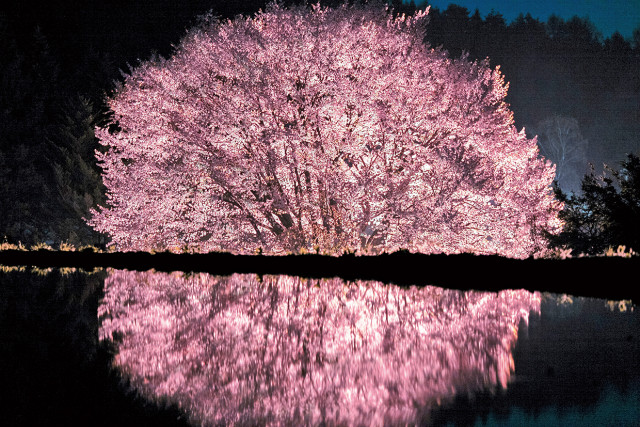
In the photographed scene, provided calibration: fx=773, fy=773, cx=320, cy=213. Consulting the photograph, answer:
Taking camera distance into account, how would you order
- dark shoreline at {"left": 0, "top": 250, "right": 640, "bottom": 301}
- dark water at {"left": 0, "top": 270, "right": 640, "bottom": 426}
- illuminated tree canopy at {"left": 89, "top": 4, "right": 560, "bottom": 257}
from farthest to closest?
1. illuminated tree canopy at {"left": 89, "top": 4, "right": 560, "bottom": 257}
2. dark shoreline at {"left": 0, "top": 250, "right": 640, "bottom": 301}
3. dark water at {"left": 0, "top": 270, "right": 640, "bottom": 426}

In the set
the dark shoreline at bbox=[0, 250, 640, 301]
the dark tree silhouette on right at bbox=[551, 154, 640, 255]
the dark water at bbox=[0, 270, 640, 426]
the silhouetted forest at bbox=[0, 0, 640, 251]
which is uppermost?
the silhouetted forest at bbox=[0, 0, 640, 251]

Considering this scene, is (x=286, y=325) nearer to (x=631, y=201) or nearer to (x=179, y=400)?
(x=179, y=400)

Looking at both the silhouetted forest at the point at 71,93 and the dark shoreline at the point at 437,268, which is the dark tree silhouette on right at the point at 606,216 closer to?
the dark shoreline at the point at 437,268

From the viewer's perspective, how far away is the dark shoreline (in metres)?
13.9

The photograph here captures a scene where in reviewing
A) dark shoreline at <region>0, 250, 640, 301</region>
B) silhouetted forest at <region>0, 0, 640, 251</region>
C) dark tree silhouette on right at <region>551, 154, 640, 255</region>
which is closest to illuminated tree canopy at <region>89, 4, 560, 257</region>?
dark shoreline at <region>0, 250, 640, 301</region>

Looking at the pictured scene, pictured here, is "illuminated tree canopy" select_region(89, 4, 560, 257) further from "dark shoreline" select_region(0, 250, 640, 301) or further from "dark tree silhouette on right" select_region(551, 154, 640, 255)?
"dark tree silhouette on right" select_region(551, 154, 640, 255)

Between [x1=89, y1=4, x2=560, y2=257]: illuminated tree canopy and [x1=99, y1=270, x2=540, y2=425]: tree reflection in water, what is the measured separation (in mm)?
10794

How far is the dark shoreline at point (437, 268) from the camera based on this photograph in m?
13.9

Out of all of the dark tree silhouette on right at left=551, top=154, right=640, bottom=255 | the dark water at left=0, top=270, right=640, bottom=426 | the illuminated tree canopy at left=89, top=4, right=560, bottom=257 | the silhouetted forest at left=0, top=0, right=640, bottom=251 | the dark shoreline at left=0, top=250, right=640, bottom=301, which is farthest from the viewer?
the silhouetted forest at left=0, top=0, right=640, bottom=251

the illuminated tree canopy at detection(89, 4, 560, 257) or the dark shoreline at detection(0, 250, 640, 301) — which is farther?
the illuminated tree canopy at detection(89, 4, 560, 257)

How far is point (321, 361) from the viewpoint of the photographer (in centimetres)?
733

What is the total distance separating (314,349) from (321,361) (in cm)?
75

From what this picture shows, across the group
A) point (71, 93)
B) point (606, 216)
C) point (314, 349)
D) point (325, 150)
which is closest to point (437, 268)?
point (606, 216)

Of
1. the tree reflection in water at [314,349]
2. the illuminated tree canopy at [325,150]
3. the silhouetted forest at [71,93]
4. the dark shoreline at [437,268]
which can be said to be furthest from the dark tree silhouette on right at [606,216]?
the silhouetted forest at [71,93]
